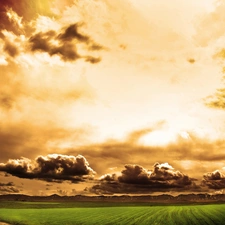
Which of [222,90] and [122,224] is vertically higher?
[222,90]

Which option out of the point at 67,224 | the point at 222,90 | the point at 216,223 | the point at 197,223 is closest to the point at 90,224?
the point at 67,224

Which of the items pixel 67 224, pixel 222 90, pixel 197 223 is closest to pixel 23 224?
pixel 67 224

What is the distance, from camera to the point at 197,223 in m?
67.6

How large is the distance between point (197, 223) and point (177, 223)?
16.3 feet

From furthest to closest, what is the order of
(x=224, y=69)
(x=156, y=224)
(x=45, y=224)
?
1. (x=45, y=224)
2. (x=156, y=224)
3. (x=224, y=69)

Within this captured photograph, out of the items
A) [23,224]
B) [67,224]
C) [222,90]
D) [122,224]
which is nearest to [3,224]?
[23,224]

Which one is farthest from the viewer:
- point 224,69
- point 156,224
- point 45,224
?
point 45,224

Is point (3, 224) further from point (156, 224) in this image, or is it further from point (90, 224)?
point (156, 224)

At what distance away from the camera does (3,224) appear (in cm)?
6906

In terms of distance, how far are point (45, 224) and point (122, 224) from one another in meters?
20.4

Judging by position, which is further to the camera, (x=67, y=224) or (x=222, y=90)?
(x=67, y=224)

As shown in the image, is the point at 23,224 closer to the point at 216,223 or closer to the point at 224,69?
the point at 216,223

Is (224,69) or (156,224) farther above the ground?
(224,69)

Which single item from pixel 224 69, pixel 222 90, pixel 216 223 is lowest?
pixel 216 223
